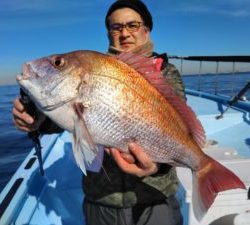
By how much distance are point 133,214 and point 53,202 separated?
82.6 inches

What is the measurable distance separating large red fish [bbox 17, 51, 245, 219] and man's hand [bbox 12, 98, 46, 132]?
32 cm

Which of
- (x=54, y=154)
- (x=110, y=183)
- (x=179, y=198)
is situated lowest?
(x=54, y=154)

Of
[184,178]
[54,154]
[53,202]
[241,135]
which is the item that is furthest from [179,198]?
[241,135]

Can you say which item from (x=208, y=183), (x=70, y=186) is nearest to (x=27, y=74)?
(x=208, y=183)

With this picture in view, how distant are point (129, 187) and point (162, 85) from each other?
82 centimetres

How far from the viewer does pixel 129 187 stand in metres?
2.65

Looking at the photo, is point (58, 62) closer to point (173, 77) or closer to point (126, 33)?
point (126, 33)

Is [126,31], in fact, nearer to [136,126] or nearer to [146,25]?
[146,25]

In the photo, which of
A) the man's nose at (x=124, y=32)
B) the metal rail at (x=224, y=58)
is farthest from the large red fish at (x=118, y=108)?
the metal rail at (x=224, y=58)

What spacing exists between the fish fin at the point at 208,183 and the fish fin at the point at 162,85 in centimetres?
16

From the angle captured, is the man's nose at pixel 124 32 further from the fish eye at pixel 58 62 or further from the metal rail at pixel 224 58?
the metal rail at pixel 224 58

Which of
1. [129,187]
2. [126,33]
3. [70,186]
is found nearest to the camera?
[129,187]

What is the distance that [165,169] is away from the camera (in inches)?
101

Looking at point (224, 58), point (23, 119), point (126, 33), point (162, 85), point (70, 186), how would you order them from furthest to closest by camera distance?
point (224, 58)
point (70, 186)
point (126, 33)
point (23, 119)
point (162, 85)
